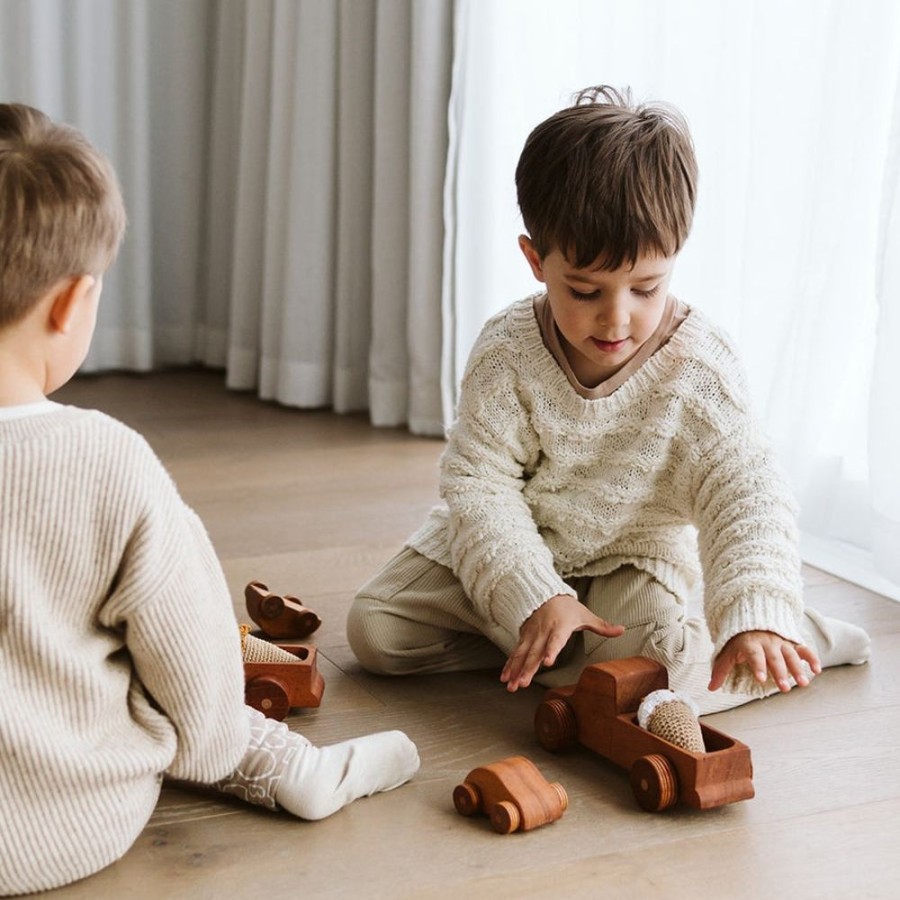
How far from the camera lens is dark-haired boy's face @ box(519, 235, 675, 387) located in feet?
4.08

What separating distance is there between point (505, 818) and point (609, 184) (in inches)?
22.1

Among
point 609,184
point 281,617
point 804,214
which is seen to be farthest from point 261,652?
point 804,214

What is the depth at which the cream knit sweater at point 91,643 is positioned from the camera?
91 centimetres

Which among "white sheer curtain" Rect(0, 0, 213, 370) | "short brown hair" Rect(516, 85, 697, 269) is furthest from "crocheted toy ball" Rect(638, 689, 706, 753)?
"white sheer curtain" Rect(0, 0, 213, 370)

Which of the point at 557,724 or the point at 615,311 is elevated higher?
the point at 615,311

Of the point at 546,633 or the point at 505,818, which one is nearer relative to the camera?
the point at 505,818

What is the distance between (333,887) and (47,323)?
45cm

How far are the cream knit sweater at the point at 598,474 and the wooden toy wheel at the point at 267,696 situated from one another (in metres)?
0.22

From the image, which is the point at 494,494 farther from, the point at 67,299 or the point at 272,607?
the point at 67,299

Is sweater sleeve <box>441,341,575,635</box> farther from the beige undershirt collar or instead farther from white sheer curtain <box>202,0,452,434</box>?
white sheer curtain <box>202,0,452,434</box>

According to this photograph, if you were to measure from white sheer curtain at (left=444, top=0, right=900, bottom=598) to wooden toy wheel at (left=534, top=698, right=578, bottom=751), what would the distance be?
0.62m

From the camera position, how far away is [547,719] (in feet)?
3.98

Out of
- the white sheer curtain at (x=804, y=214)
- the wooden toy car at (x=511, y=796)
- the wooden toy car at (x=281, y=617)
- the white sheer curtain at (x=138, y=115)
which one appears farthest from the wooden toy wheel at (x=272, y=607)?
the white sheer curtain at (x=138, y=115)

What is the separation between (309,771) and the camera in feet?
3.58
